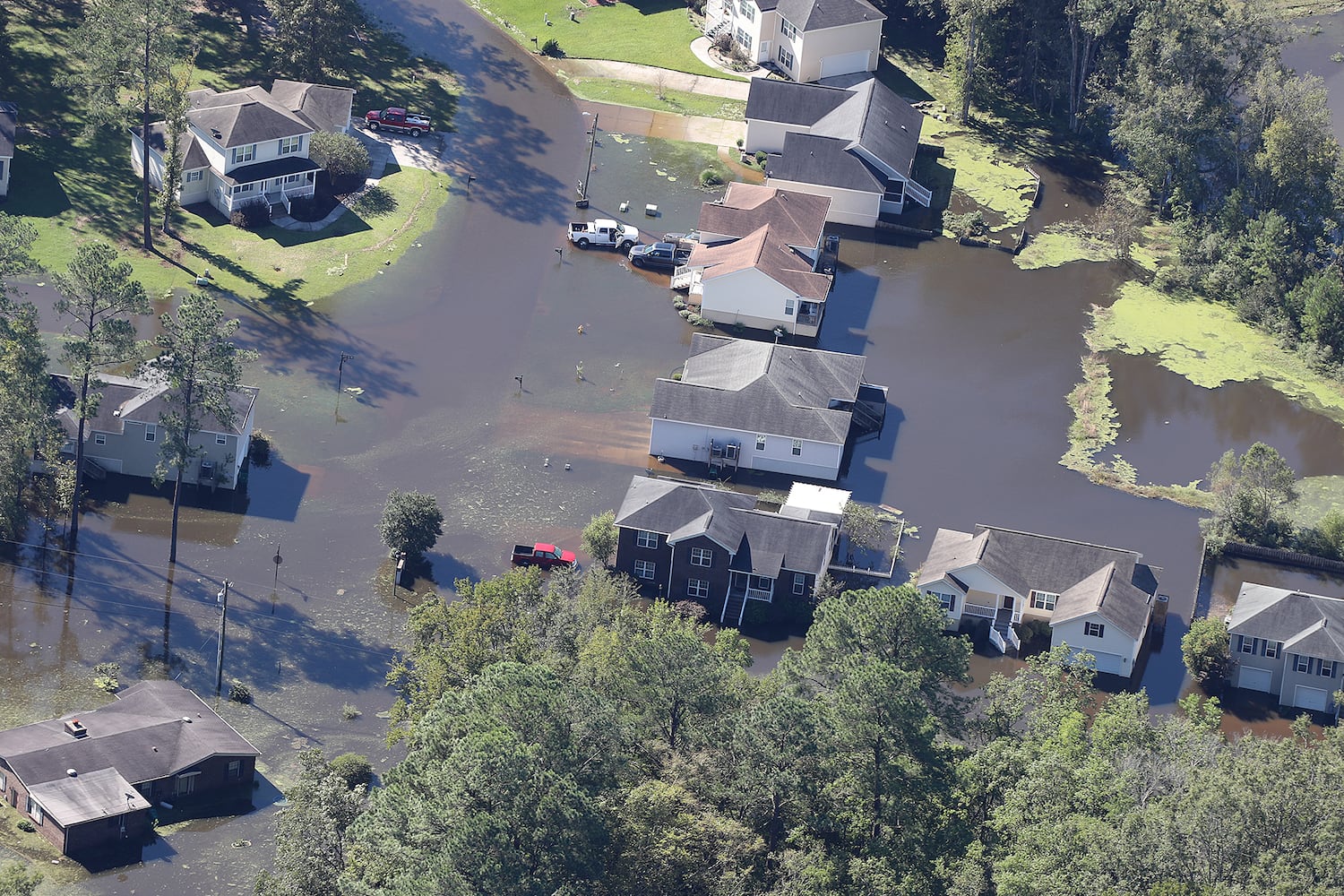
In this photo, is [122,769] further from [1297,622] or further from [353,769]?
[1297,622]

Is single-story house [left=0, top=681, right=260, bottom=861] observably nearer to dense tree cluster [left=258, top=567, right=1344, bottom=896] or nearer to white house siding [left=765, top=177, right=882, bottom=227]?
dense tree cluster [left=258, top=567, right=1344, bottom=896]

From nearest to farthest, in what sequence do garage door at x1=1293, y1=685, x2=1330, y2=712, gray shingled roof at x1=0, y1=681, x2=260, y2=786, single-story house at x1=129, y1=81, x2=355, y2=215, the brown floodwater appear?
gray shingled roof at x1=0, y1=681, x2=260, y2=786 < the brown floodwater < garage door at x1=1293, y1=685, x2=1330, y2=712 < single-story house at x1=129, y1=81, x2=355, y2=215

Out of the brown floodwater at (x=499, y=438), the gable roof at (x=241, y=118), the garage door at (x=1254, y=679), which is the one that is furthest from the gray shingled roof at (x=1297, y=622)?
the gable roof at (x=241, y=118)

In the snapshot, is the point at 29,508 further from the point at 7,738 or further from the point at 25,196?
the point at 25,196

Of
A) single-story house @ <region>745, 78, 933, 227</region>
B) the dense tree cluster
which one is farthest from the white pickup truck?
the dense tree cluster

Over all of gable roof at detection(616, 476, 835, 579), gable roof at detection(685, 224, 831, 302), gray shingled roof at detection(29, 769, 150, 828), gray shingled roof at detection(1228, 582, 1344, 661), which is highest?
gable roof at detection(685, 224, 831, 302)

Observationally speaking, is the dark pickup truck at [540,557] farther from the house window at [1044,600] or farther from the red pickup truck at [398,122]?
the red pickup truck at [398,122]

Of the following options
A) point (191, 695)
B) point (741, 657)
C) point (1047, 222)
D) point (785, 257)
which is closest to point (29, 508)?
point (191, 695)
